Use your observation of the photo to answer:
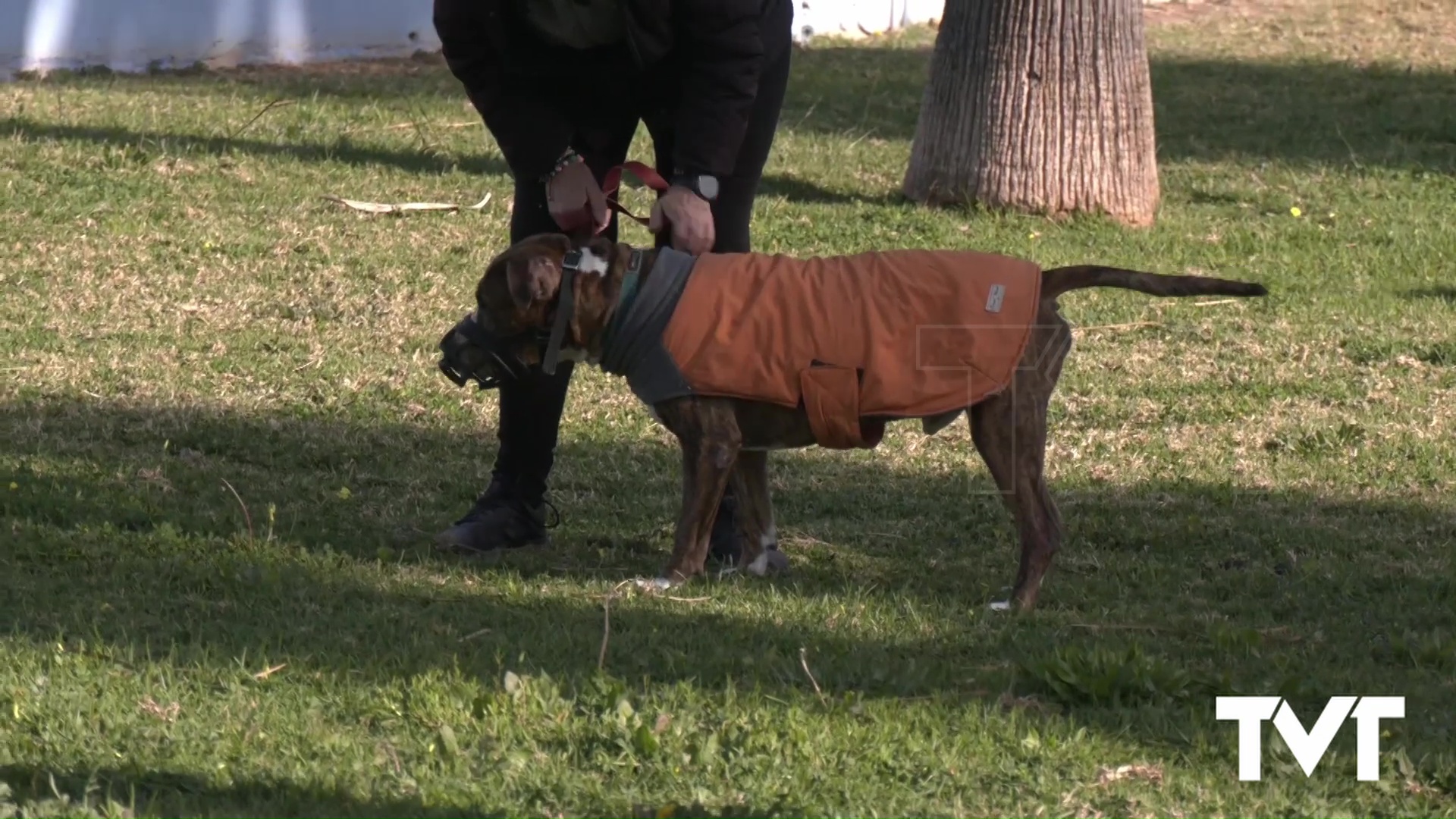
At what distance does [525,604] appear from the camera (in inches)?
197

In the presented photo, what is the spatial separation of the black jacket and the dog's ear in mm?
399

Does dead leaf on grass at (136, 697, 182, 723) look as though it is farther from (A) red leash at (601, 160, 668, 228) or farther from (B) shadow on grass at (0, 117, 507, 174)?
(B) shadow on grass at (0, 117, 507, 174)

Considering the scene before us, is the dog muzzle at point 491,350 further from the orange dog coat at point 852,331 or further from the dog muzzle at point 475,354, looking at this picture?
the orange dog coat at point 852,331

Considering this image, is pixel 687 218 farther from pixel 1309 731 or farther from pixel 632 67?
pixel 1309 731

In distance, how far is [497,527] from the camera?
222 inches

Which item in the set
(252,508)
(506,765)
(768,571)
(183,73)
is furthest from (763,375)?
(183,73)

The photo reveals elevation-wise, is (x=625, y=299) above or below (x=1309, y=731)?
above

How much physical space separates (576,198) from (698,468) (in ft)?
2.67

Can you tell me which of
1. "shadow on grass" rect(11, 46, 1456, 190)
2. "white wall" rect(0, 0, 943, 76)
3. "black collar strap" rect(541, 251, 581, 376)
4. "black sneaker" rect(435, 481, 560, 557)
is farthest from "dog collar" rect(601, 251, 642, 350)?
"white wall" rect(0, 0, 943, 76)

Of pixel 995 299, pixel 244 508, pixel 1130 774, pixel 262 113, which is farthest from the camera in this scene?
pixel 262 113

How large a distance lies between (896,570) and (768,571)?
384 millimetres

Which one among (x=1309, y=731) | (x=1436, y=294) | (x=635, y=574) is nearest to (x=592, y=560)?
(x=635, y=574)

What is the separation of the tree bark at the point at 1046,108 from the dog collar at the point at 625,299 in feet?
18.8

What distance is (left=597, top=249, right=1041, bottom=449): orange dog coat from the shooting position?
4852 mm
